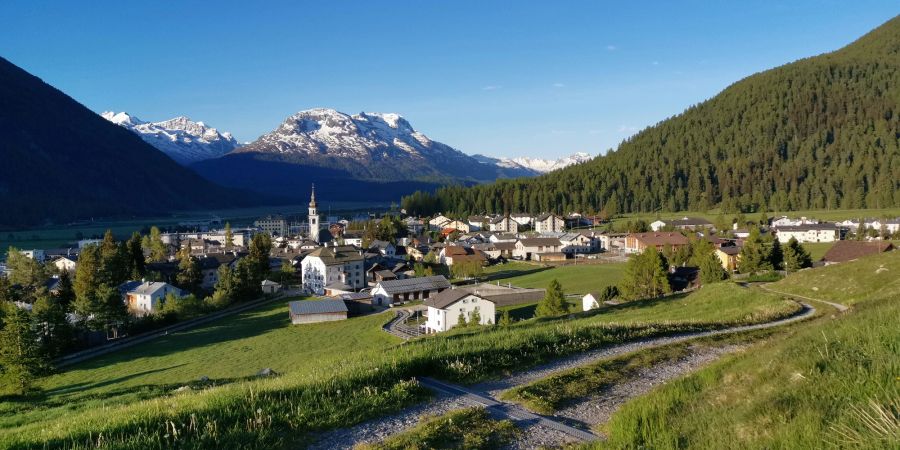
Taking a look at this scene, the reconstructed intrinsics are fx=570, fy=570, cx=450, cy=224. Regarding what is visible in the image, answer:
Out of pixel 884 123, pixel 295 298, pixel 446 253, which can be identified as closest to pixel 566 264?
pixel 446 253

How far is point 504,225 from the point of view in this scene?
138 metres

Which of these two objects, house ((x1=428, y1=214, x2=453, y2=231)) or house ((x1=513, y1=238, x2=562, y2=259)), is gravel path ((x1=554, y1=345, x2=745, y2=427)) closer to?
house ((x1=513, y1=238, x2=562, y2=259))

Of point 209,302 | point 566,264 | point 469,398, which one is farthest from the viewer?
point 566,264

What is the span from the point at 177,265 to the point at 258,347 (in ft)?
130

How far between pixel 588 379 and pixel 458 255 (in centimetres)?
7448

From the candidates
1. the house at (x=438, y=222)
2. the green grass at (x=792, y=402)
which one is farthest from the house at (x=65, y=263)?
the green grass at (x=792, y=402)

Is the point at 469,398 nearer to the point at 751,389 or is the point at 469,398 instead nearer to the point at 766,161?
the point at 751,389

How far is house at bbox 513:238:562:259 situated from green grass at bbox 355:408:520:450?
3442 inches

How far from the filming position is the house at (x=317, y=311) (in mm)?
52062

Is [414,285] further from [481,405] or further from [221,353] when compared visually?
[481,405]

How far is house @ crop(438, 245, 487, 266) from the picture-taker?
3296 inches

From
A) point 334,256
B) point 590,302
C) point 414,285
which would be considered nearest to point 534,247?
point 334,256

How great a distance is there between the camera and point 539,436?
26.4 feet

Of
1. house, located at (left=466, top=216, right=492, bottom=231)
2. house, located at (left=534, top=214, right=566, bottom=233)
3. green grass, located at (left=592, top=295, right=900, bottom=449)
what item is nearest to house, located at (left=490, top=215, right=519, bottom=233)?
house, located at (left=466, top=216, right=492, bottom=231)
